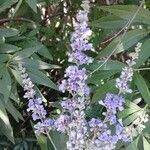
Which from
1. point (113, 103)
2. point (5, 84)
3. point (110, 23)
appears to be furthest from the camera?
point (110, 23)

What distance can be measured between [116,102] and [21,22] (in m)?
0.69

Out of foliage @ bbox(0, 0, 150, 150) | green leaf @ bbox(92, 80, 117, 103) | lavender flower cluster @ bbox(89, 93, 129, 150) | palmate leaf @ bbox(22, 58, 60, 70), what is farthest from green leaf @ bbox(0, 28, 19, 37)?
lavender flower cluster @ bbox(89, 93, 129, 150)

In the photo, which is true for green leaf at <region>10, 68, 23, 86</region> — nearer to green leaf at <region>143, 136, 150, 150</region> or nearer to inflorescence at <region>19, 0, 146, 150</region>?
inflorescence at <region>19, 0, 146, 150</region>

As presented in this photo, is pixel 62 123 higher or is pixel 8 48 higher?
pixel 8 48

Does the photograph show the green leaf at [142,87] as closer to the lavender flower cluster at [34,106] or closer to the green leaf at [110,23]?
the green leaf at [110,23]

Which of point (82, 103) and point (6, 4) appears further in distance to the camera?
point (6, 4)

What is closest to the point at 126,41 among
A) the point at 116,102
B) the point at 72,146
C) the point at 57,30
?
the point at 116,102

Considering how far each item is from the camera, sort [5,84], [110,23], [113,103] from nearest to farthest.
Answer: [113,103], [5,84], [110,23]

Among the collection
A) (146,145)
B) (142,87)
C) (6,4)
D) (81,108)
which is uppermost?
(6,4)

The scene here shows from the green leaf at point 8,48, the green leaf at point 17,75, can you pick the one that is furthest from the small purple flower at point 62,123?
the green leaf at point 8,48

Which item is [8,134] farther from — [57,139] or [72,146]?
[72,146]

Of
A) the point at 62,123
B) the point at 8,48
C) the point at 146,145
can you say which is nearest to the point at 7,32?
the point at 8,48

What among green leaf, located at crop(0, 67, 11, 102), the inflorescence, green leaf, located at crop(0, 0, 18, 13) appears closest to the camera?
the inflorescence

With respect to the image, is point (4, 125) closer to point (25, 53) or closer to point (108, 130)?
point (25, 53)
